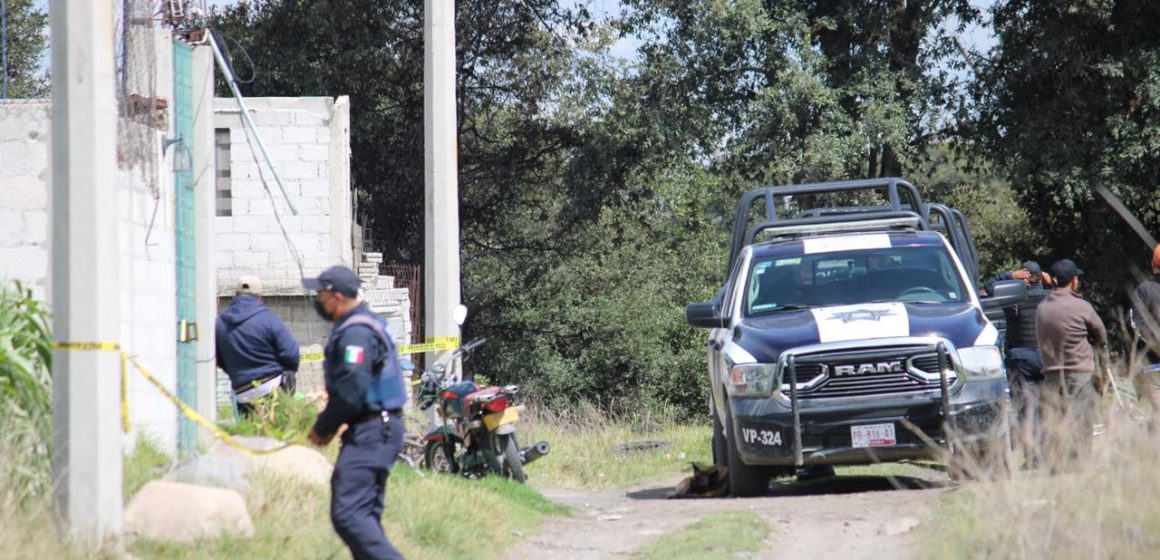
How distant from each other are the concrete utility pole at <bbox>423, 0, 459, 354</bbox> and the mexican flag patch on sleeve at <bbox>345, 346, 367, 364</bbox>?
7.81 meters

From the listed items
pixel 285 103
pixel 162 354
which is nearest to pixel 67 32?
pixel 162 354

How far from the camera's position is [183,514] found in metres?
7.48

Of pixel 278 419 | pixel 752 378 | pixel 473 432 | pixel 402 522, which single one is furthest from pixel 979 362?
pixel 278 419

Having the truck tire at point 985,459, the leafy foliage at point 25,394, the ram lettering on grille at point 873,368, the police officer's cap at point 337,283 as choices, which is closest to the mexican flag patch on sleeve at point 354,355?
the police officer's cap at point 337,283

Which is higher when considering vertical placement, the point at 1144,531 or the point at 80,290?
the point at 80,290

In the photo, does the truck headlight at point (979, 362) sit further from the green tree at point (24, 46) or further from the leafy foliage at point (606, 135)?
the green tree at point (24, 46)

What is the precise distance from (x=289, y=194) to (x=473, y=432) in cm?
881

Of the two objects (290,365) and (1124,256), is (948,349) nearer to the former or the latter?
(290,365)

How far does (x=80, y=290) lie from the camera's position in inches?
274

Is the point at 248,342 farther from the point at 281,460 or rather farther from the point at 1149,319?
the point at 1149,319

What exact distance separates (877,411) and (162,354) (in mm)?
4901

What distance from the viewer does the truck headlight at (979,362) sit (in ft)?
35.8

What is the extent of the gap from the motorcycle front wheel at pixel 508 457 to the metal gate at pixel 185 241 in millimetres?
2412

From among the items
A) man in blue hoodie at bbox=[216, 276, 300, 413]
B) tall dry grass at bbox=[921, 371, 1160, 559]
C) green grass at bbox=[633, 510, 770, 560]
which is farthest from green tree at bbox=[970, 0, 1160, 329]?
tall dry grass at bbox=[921, 371, 1160, 559]
